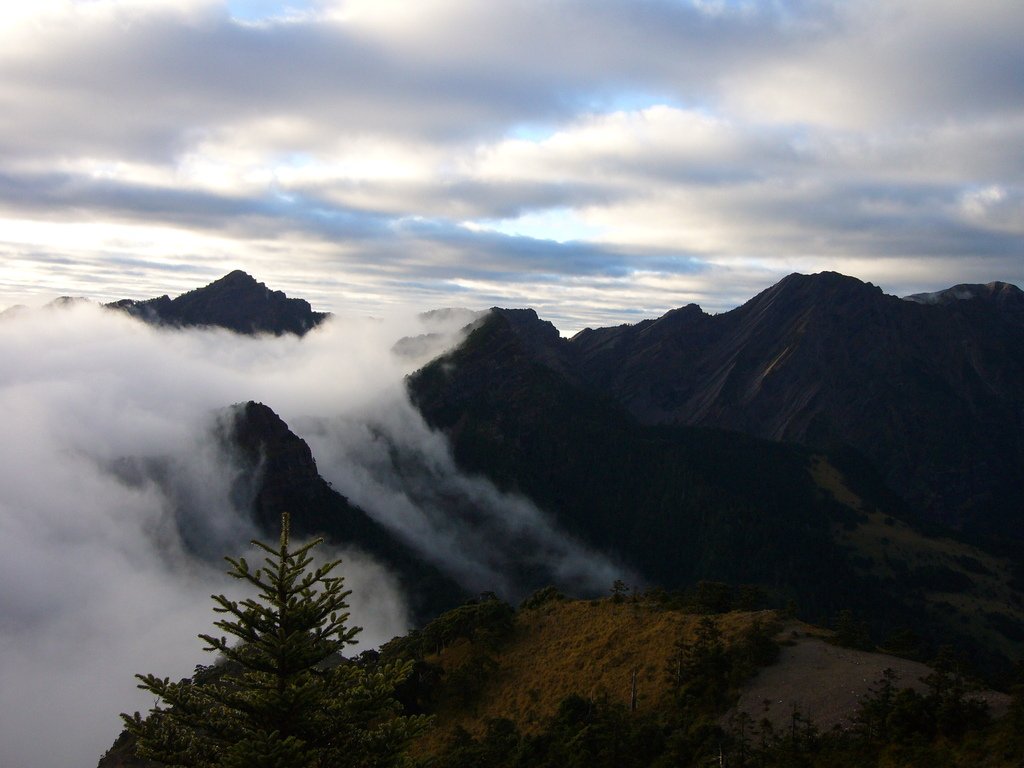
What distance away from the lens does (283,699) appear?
20000 mm

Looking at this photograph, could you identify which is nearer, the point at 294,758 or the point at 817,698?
the point at 294,758

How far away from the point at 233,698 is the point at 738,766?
32614mm

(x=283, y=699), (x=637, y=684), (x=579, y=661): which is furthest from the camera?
(x=579, y=661)

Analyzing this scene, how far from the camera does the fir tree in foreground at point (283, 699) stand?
19734 mm

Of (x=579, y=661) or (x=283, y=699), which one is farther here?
(x=579, y=661)

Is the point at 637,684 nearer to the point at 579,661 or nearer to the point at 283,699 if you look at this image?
the point at 579,661

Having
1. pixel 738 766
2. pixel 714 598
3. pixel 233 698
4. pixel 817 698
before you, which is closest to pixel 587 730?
pixel 738 766

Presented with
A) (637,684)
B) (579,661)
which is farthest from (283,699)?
(579,661)

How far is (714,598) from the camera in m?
74.8

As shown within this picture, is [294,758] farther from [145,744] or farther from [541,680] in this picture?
[541,680]

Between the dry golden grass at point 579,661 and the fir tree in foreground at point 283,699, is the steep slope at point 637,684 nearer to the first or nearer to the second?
the dry golden grass at point 579,661

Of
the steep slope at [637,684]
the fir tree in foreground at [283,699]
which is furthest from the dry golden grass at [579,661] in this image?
the fir tree in foreground at [283,699]

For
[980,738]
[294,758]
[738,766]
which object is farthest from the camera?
[738,766]

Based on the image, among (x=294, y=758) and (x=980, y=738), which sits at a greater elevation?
(x=294, y=758)
